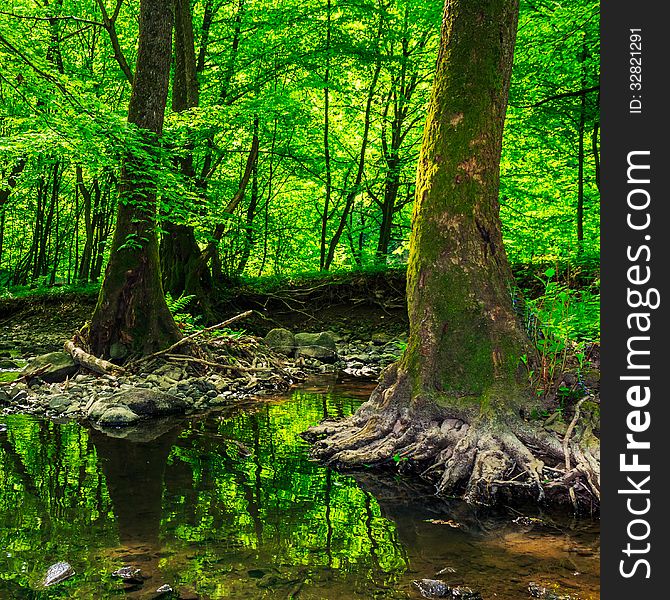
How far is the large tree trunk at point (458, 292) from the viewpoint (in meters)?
4.85

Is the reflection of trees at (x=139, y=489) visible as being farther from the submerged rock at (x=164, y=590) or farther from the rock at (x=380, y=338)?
the rock at (x=380, y=338)

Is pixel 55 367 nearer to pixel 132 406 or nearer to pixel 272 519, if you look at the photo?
pixel 132 406

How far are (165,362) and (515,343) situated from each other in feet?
18.8

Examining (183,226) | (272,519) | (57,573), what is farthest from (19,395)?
(183,226)

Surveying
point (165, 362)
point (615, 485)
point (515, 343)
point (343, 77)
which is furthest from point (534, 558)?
point (343, 77)

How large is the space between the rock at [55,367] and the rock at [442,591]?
7154mm

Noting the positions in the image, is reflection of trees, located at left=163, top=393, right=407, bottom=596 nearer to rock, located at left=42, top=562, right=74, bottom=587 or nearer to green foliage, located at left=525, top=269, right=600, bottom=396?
rock, located at left=42, top=562, right=74, bottom=587

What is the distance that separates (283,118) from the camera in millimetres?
15031

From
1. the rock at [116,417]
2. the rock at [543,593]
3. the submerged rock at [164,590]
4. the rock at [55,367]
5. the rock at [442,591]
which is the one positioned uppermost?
the rock at [55,367]

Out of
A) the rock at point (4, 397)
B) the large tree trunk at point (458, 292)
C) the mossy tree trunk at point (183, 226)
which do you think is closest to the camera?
the large tree trunk at point (458, 292)

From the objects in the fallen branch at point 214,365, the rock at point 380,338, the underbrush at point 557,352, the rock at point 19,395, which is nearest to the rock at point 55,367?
the rock at point 19,395

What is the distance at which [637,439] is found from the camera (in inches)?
104

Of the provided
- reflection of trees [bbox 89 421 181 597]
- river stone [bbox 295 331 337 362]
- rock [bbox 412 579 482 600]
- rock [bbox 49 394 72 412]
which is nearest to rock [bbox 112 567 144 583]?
reflection of trees [bbox 89 421 181 597]

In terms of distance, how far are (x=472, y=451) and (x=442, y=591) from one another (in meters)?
1.80
